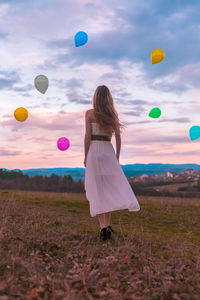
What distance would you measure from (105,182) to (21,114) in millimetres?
5340

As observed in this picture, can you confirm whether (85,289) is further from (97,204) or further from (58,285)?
(97,204)

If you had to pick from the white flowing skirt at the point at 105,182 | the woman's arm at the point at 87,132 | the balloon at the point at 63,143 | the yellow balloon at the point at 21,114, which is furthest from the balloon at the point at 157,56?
the white flowing skirt at the point at 105,182

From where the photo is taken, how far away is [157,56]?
410 inches

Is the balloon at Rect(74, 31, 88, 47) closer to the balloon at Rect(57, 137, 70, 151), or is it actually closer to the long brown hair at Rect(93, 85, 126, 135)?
the balloon at Rect(57, 137, 70, 151)

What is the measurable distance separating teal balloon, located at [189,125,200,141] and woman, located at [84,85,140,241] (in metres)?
5.95

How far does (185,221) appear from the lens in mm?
9914

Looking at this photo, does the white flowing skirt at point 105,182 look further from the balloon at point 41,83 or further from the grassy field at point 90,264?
the balloon at point 41,83

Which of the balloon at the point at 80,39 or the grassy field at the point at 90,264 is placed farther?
the balloon at the point at 80,39

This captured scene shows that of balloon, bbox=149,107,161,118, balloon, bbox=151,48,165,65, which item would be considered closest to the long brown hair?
balloon, bbox=151,48,165,65

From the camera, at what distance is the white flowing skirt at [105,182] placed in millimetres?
6500

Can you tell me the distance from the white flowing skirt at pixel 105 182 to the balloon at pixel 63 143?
4316mm

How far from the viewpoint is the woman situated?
6477 mm

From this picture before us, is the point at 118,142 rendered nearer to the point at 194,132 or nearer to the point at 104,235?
the point at 104,235

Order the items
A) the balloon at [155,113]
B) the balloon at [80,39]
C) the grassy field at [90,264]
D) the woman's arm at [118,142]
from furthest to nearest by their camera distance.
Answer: the balloon at [155,113] → the balloon at [80,39] → the woman's arm at [118,142] → the grassy field at [90,264]
